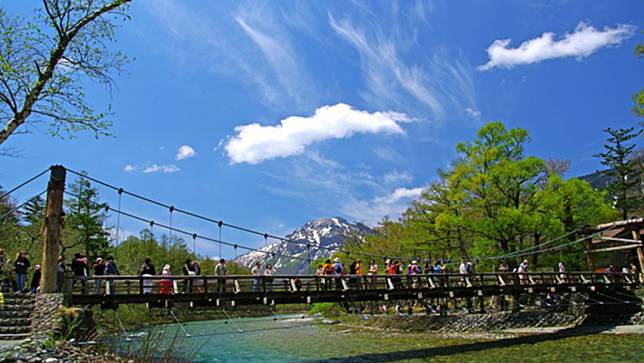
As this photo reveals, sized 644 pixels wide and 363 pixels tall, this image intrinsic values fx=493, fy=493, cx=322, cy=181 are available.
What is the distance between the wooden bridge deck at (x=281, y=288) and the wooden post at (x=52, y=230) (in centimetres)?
44

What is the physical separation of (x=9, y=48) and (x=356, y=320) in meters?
27.7

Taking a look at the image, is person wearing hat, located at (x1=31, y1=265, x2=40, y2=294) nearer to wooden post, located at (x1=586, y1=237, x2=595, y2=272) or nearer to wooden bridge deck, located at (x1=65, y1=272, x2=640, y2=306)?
wooden bridge deck, located at (x1=65, y1=272, x2=640, y2=306)

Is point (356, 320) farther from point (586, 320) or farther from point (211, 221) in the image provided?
point (211, 221)

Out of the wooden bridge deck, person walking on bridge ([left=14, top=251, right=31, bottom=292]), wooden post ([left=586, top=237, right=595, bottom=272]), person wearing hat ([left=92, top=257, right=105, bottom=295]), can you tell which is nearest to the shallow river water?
the wooden bridge deck

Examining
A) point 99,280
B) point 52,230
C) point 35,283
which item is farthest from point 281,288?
point 35,283

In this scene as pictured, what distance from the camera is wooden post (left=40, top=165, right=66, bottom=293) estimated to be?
38.3 feet

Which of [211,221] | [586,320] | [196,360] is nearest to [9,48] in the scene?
[211,221]

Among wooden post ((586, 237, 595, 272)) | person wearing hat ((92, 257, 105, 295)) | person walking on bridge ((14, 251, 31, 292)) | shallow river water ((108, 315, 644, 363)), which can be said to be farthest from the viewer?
wooden post ((586, 237, 595, 272))

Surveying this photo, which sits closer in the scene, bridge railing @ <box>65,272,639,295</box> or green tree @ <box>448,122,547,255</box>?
bridge railing @ <box>65,272,639,295</box>

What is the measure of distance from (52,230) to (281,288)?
6.59m

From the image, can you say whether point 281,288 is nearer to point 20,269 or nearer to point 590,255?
point 20,269

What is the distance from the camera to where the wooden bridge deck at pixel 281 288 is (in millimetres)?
12609

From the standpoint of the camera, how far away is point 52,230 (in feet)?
39.2

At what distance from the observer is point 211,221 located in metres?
18.6
